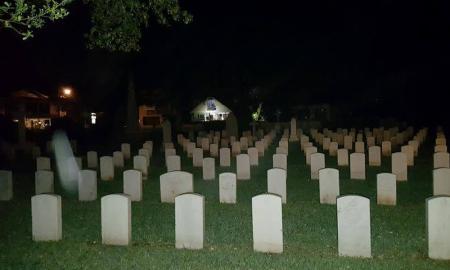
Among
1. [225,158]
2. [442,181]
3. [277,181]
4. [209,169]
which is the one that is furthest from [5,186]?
[442,181]

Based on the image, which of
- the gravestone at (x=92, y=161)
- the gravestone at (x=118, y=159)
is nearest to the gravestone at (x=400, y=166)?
the gravestone at (x=118, y=159)

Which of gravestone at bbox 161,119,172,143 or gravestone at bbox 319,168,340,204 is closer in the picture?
gravestone at bbox 319,168,340,204

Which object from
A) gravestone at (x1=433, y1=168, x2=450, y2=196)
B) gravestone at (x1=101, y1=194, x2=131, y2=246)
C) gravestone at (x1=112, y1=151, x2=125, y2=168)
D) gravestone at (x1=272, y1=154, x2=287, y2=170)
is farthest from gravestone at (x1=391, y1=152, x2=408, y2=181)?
gravestone at (x1=112, y1=151, x2=125, y2=168)

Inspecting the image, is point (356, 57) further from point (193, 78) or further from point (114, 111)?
point (114, 111)

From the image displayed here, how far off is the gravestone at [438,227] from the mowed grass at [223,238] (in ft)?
0.67

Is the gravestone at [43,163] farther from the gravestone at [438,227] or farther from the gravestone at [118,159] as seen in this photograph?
the gravestone at [438,227]

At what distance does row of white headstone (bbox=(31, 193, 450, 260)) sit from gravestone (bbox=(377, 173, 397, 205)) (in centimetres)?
376

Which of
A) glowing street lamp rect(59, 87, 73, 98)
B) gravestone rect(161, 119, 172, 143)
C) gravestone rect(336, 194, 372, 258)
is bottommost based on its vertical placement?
gravestone rect(336, 194, 372, 258)

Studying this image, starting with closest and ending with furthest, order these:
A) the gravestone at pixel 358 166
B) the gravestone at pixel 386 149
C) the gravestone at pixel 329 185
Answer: the gravestone at pixel 329 185 < the gravestone at pixel 358 166 < the gravestone at pixel 386 149

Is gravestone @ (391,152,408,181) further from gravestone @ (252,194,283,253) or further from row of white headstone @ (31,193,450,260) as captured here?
gravestone @ (252,194,283,253)

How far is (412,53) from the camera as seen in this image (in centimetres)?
3906

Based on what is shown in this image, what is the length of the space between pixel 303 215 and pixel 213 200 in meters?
2.65

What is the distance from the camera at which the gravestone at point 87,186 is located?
12.2 meters

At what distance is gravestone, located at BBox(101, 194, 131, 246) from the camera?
27.5 feet
